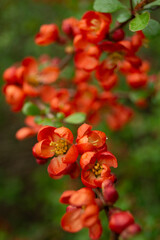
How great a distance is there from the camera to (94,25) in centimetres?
139

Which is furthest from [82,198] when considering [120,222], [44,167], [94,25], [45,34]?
[44,167]

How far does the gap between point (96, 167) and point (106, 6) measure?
0.75 metres

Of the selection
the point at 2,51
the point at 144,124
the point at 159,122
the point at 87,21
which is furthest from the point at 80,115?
the point at 2,51

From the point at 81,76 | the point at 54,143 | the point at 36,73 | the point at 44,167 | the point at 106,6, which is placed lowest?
the point at 44,167

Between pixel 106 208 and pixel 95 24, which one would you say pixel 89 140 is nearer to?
pixel 106 208

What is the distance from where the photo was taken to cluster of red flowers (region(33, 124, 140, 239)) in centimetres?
96

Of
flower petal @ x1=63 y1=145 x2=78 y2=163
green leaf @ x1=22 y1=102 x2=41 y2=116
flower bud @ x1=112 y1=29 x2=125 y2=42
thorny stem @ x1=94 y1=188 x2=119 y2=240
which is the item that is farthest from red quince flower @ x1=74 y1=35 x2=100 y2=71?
thorny stem @ x1=94 y1=188 x2=119 y2=240

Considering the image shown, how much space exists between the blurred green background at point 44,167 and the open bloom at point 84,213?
749mm

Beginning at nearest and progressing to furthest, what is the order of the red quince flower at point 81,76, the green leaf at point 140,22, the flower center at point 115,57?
the green leaf at point 140,22 → the flower center at point 115,57 → the red quince flower at point 81,76

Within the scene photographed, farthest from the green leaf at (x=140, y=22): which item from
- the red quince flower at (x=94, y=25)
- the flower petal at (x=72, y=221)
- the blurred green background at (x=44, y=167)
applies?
the blurred green background at (x=44, y=167)

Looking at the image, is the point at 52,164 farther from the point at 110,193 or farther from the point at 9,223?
the point at 9,223

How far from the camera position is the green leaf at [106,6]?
127 centimetres

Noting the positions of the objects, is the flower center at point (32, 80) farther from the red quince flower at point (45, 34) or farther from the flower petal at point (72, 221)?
the flower petal at point (72, 221)

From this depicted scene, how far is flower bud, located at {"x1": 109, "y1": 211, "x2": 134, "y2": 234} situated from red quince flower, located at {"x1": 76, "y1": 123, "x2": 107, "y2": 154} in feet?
0.93
